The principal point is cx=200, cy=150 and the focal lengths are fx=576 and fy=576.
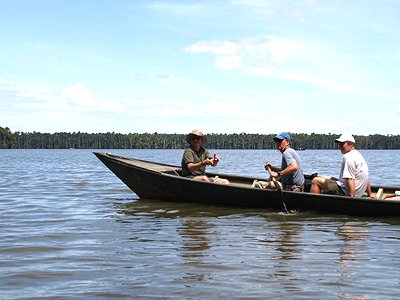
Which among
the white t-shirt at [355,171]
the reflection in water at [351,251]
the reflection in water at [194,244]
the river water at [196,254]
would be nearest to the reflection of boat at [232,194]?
the river water at [196,254]

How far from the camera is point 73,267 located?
22.8 feet

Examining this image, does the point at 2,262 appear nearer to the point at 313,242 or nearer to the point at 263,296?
the point at 263,296

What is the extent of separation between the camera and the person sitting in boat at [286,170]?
38.0ft

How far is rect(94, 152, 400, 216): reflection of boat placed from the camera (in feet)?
36.4

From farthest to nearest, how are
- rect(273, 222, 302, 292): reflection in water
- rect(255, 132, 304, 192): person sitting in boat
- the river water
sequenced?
rect(255, 132, 304, 192): person sitting in boat
rect(273, 222, 302, 292): reflection in water
the river water

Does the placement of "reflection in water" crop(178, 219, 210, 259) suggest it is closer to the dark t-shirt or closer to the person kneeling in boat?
the person kneeling in boat

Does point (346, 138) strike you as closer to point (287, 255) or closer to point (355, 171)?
point (355, 171)

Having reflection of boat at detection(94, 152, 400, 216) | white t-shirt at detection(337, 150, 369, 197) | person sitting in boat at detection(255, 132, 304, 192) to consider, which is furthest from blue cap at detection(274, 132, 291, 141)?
white t-shirt at detection(337, 150, 369, 197)

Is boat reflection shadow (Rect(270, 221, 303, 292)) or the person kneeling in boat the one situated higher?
the person kneeling in boat

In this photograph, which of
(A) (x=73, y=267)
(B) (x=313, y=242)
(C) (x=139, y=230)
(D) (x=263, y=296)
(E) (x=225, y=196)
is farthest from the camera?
(E) (x=225, y=196)

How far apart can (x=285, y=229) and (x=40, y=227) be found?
4.33 metres

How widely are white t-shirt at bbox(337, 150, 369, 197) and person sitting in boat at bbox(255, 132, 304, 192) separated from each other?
92 centimetres

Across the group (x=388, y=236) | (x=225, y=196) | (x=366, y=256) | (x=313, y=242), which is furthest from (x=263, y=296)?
(x=225, y=196)

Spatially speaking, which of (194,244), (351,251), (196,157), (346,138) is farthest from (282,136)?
(351,251)
